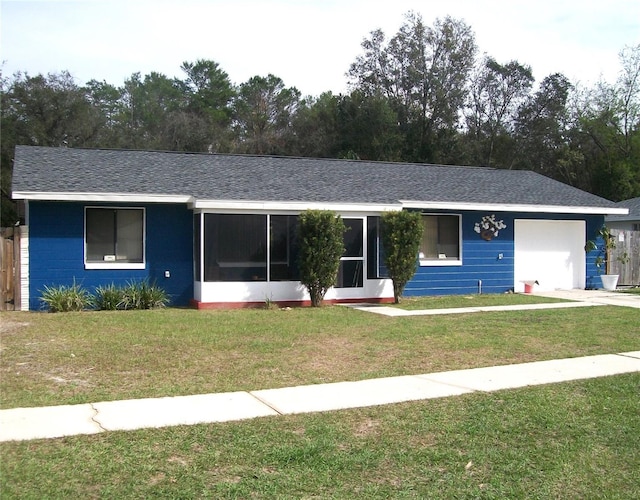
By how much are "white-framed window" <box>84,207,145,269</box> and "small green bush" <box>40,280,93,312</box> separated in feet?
2.16

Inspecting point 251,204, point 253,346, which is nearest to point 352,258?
point 251,204

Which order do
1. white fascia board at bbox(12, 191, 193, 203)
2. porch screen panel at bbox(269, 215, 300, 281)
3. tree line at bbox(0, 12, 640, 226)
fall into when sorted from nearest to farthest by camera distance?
white fascia board at bbox(12, 191, 193, 203)
porch screen panel at bbox(269, 215, 300, 281)
tree line at bbox(0, 12, 640, 226)

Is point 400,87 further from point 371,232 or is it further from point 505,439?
point 505,439

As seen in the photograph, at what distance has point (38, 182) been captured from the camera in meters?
14.7

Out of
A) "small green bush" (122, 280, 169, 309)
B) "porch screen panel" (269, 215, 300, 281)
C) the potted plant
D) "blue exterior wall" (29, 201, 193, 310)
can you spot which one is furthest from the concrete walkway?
"small green bush" (122, 280, 169, 309)

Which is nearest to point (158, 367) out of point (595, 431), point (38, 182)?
point (595, 431)

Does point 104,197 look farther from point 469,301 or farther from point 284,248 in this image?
point 469,301

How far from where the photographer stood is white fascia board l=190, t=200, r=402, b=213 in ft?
49.0

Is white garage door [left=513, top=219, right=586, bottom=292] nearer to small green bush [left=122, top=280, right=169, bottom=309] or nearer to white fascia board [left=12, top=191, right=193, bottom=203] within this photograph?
white fascia board [left=12, top=191, right=193, bottom=203]

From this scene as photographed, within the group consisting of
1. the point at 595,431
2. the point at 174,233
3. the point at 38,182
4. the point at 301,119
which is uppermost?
the point at 301,119

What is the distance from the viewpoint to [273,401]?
6781 millimetres

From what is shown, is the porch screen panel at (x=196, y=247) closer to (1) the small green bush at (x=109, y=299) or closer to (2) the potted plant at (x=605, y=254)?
(1) the small green bush at (x=109, y=299)

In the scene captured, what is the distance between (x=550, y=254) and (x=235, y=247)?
9.93 m

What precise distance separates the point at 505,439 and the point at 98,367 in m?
5.03
